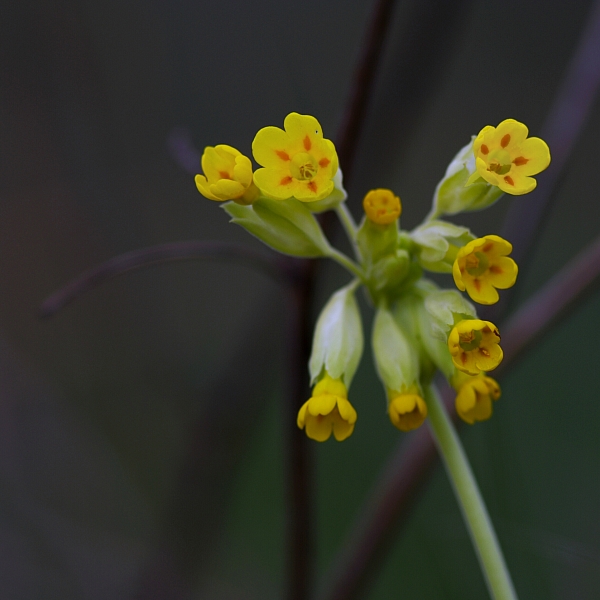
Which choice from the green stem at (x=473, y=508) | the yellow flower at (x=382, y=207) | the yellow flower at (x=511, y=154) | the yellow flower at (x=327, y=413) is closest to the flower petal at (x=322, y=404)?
the yellow flower at (x=327, y=413)

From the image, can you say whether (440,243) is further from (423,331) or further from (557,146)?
(557,146)

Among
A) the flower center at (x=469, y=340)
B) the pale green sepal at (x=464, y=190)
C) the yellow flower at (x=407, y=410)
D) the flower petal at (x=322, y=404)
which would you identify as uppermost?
the pale green sepal at (x=464, y=190)

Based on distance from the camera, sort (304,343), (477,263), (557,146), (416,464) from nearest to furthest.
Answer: (477,263) < (304,343) < (416,464) < (557,146)

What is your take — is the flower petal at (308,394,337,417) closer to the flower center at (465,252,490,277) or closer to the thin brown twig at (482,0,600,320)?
the flower center at (465,252,490,277)

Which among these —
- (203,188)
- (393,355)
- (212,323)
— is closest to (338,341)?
(393,355)

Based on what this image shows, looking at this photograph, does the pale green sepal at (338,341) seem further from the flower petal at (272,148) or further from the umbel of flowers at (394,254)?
the flower petal at (272,148)

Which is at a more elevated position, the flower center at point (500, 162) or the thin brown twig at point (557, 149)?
the flower center at point (500, 162)

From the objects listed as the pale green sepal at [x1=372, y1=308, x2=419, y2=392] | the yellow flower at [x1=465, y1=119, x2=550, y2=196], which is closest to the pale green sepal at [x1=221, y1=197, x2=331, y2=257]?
the pale green sepal at [x1=372, y1=308, x2=419, y2=392]
